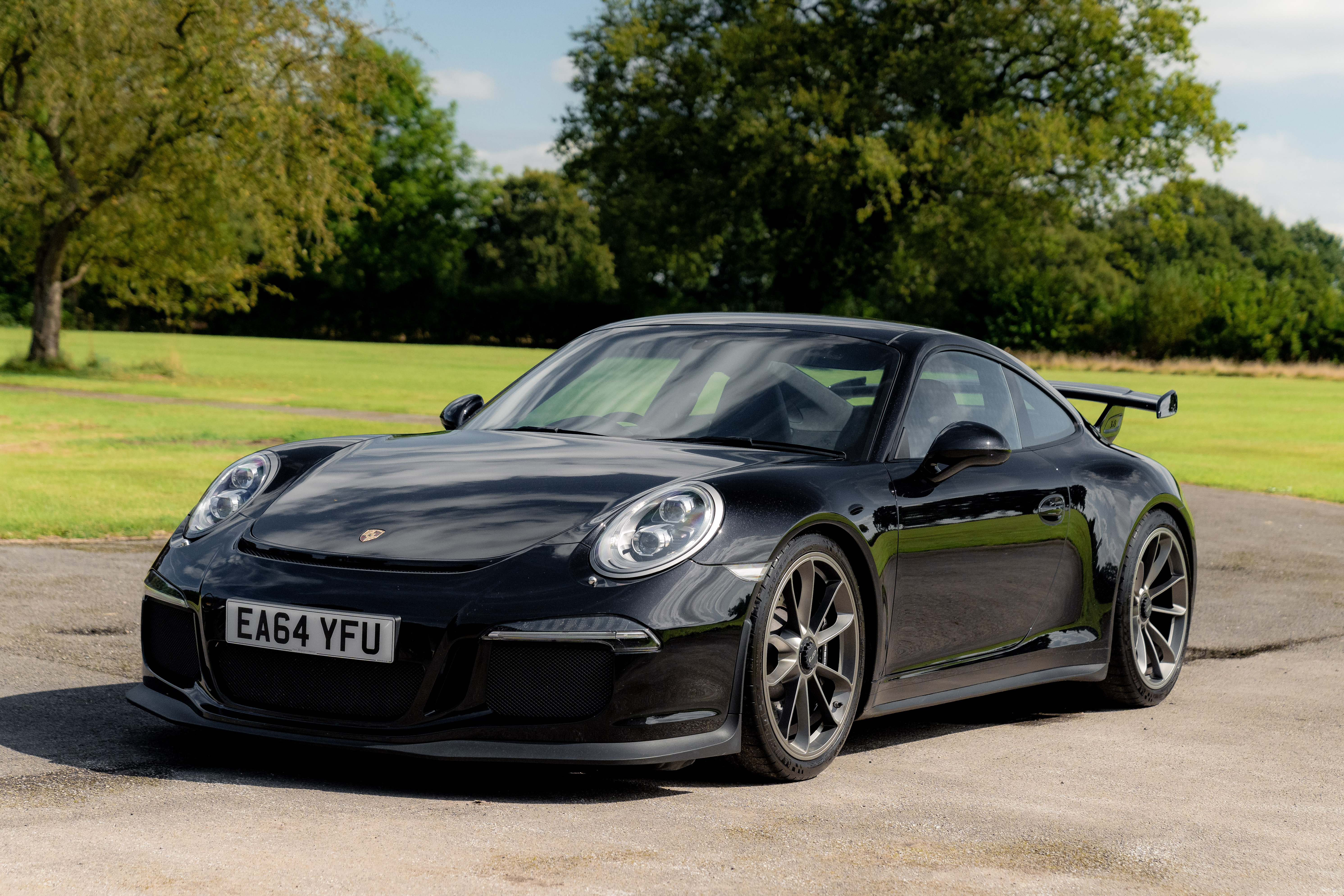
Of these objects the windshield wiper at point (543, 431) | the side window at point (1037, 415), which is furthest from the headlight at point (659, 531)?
the side window at point (1037, 415)

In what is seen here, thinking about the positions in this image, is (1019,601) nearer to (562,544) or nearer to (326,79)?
(562,544)

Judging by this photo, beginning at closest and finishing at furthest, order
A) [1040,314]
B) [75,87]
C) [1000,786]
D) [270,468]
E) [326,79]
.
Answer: [1000,786], [270,468], [75,87], [326,79], [1040,314]

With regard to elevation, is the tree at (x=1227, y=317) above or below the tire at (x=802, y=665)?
above

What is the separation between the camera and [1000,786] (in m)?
4.66

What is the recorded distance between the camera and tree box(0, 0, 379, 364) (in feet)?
102

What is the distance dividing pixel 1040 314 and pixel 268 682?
209 ft

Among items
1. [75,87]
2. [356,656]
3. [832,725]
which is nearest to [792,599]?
[832,725]

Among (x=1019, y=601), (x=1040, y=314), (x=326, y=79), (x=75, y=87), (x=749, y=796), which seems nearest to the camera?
(x=749, y=796)

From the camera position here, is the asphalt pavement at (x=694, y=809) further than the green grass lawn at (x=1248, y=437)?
No

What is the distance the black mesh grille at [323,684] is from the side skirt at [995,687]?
1554 millimetres

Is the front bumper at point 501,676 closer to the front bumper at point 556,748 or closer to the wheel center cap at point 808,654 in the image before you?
the front bumper at point 556,748

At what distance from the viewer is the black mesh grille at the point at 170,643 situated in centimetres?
444

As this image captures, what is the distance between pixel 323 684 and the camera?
4188 mm

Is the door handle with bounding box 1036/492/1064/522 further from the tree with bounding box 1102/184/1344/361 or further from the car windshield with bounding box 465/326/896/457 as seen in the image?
the tree with bounding box 1102/184/1344/361
